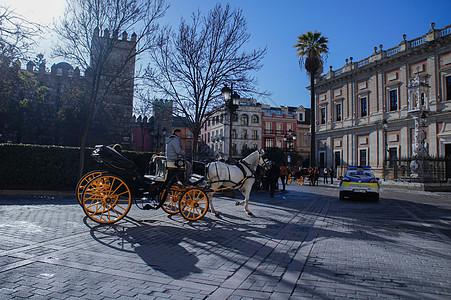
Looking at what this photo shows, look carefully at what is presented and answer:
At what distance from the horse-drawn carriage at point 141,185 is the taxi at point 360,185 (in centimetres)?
837

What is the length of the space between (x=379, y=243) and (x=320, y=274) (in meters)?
2.48

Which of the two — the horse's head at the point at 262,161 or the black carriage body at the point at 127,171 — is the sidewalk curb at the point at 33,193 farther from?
the horse's head at the point at 262,161

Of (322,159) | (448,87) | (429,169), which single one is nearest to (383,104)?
(448,87)

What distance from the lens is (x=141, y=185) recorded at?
7.05 metres

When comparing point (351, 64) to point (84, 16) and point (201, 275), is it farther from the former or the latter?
point (201, 275)

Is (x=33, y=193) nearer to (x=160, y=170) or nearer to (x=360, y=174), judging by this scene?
(x=160, y=170)

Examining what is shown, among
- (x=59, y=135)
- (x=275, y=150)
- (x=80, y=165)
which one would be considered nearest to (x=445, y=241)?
(x=80, y=165)

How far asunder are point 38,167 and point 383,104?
3742cm

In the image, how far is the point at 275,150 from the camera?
198 feet

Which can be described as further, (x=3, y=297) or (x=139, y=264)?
(x=139, y=264)

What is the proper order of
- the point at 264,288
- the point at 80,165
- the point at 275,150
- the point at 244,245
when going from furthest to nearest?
the point at 275,150
the point at 80,165
the point at 244,245
the point at 264,288

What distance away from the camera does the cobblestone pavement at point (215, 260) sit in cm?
332

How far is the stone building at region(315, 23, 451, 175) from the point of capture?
30625 millimetres

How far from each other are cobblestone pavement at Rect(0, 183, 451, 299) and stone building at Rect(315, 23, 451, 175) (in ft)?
80.6
